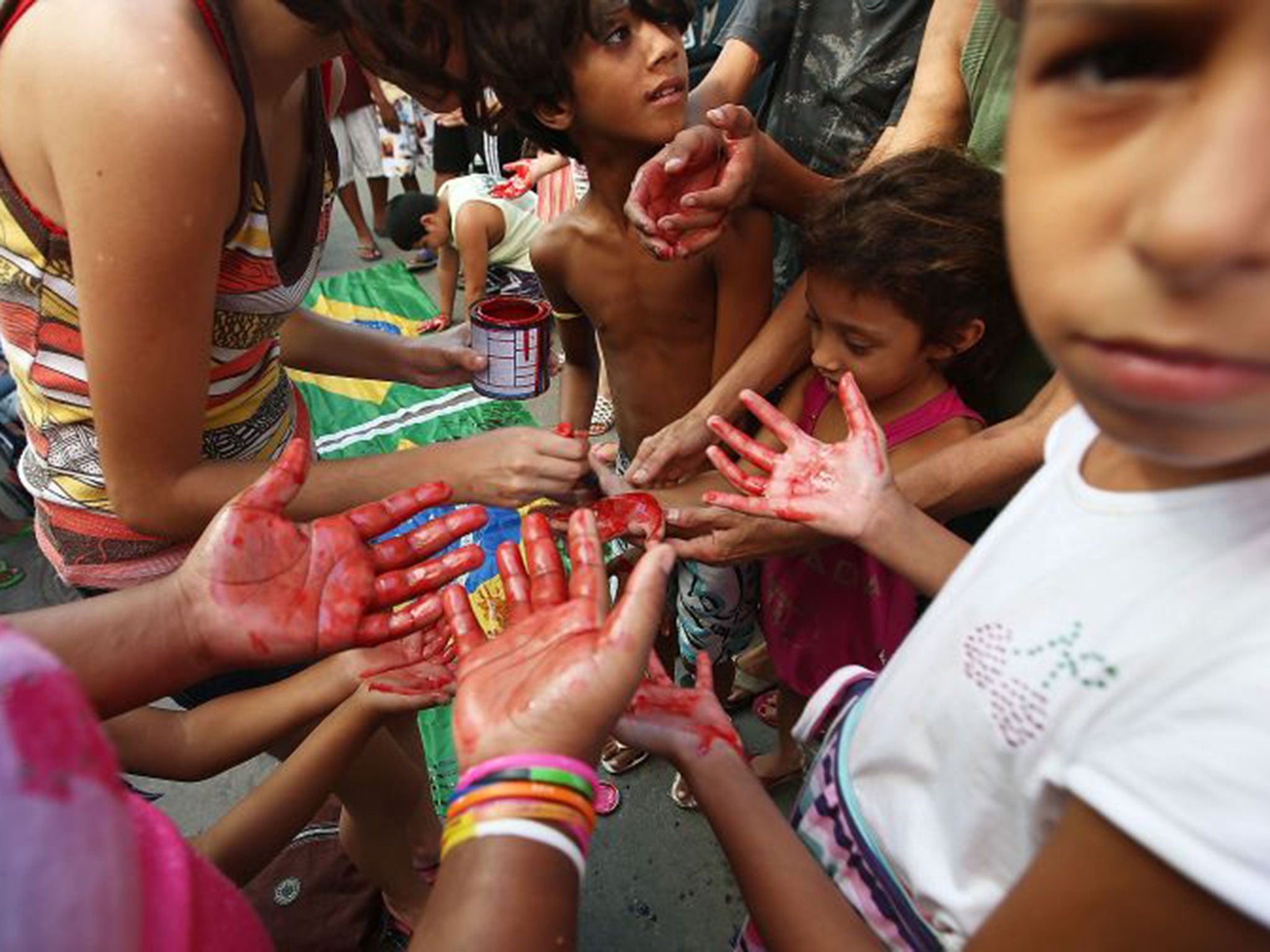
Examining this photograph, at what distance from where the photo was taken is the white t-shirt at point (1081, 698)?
21.0 inches

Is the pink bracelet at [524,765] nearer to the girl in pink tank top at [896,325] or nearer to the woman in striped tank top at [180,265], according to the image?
the woman in striped tank top at [180,265]

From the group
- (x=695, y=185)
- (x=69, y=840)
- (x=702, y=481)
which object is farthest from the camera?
(x=702, y=481)

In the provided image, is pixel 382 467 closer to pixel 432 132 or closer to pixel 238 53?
pixel 238 53

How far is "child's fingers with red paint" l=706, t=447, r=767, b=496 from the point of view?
1.45m

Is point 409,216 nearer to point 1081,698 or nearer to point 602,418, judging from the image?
point 602,418

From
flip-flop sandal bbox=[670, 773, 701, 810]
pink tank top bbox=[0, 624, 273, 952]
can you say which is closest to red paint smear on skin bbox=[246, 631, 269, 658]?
pink tank top bbox=[0, 624, 273, 952]

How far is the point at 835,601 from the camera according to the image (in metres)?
1.89

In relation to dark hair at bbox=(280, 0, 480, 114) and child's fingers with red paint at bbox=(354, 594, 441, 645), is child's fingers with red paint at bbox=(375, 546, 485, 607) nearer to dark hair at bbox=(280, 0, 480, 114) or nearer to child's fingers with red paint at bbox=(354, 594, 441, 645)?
child's fingers with red paint at bbox=(354, 594, 441, 645)

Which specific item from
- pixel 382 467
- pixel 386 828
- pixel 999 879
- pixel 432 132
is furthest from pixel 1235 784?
pixel 432 132

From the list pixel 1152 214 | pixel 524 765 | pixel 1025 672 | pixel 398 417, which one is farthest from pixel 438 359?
pixel 398 417

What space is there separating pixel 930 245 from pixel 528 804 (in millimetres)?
1437

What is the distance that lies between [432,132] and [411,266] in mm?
1839

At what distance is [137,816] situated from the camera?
1.93ft

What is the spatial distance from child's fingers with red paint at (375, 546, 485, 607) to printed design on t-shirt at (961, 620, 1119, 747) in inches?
32.3
